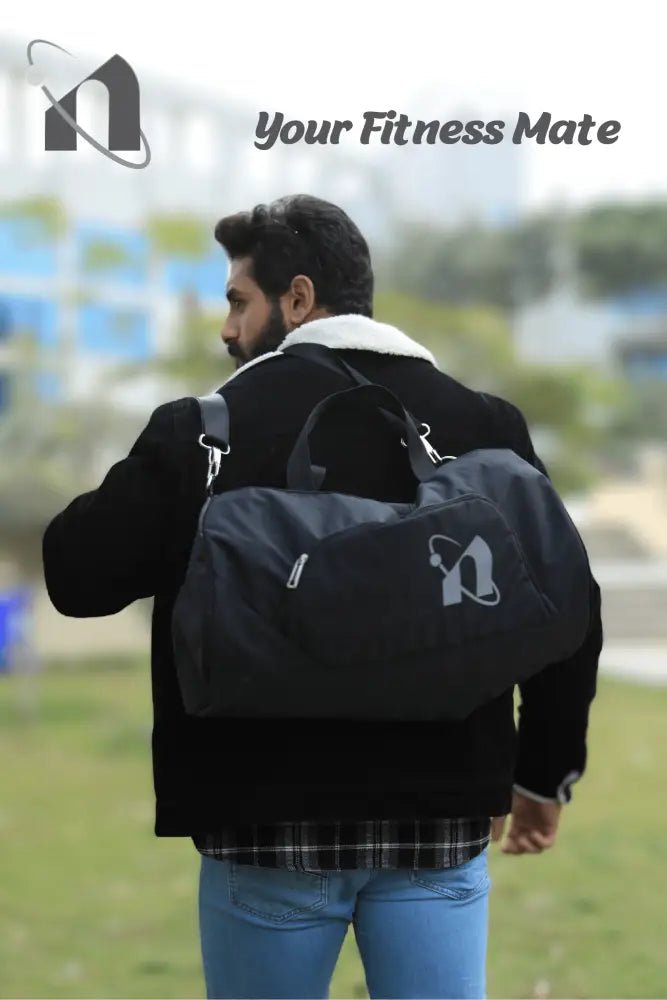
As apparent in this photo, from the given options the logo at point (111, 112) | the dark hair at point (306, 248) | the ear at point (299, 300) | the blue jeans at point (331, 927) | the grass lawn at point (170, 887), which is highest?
the logo at point (111, 112)

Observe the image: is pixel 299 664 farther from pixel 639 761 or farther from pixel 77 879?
pixel 639 761

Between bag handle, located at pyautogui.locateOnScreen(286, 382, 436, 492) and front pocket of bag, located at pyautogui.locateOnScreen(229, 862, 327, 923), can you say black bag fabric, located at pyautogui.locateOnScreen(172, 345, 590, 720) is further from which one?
front pocket of bag, located at pyautogui.locateOnScreen(229, 862, 327, 923)

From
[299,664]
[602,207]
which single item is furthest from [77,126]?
[602,207]

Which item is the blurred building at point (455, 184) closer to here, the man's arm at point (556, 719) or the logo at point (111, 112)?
the logo at point (111, 112)

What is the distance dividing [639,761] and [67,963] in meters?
2.93

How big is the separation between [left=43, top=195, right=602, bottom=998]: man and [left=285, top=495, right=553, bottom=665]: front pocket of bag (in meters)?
0.08

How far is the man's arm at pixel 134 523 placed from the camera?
1.01 m

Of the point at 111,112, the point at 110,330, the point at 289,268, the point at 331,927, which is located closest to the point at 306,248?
the point at 289,268

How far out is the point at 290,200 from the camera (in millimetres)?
1134

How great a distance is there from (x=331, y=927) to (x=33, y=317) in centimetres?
610

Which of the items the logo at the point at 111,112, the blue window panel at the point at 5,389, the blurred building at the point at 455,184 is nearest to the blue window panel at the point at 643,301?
the blurred building at the point at 455,184

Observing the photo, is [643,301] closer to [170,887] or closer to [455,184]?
[455,184]

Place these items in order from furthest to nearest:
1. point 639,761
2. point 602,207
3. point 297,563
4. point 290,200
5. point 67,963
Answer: point 602,207, point 639,761, point 67,963, point 290,200, point 297,563

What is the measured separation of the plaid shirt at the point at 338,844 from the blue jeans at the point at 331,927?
0.01 metres
